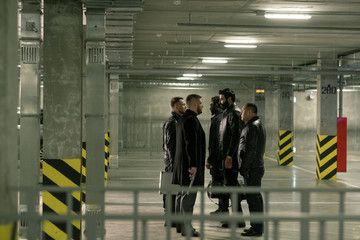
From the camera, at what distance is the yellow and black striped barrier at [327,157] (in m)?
16.0

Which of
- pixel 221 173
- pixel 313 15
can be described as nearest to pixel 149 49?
pixel 313 15

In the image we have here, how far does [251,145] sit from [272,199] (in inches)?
166

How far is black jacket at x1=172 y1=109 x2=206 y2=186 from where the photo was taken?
791 cm

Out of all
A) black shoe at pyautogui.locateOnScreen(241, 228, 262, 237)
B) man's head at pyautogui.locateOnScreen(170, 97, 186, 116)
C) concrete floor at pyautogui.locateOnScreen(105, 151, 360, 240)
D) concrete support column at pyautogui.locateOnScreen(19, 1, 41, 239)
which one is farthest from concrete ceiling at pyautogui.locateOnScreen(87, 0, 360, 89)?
black shoe at pyautogui.locateOnScreen(241, 228, 262, 237)

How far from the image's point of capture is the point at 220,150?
8.84m

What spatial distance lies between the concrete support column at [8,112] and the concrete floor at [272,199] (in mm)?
3973

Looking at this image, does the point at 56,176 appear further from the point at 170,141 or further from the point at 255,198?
the point at 255,198

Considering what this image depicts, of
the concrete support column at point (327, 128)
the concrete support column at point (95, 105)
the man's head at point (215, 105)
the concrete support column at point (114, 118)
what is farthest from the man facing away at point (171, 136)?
the concrete support column at point (114, 118)

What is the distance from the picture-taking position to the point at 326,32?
12953 mm

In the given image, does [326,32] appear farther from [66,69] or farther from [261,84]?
[261,84]

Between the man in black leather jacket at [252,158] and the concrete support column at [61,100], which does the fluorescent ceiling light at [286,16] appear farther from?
the concrete support column at [61,100]

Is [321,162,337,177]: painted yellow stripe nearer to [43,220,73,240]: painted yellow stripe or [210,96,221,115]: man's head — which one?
[210,96,221,115]: man's head

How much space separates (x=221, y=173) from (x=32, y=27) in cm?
351

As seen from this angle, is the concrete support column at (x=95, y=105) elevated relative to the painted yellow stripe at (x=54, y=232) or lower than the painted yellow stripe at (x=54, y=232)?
elevated
